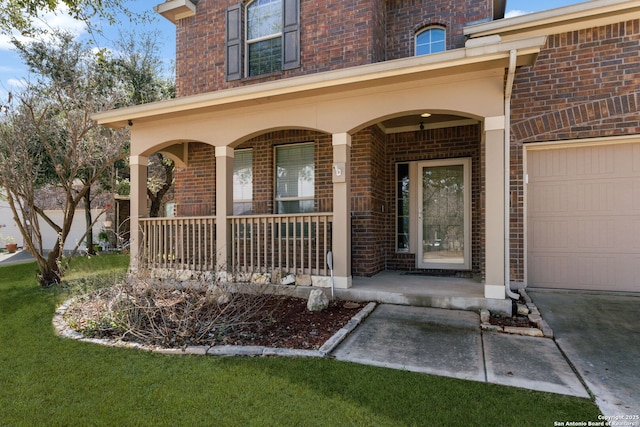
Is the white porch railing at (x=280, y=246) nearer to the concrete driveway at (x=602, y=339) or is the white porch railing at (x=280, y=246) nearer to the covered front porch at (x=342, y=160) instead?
the covered front porch at (x=342, y=160)

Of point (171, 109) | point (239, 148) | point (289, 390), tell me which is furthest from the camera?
point (239, 148)

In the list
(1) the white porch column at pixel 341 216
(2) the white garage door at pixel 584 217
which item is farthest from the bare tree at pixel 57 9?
(2) the white garage door at pixel 584 217

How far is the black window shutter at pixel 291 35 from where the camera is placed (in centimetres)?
739

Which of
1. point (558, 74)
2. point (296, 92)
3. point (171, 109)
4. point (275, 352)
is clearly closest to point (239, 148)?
point (171, 109)

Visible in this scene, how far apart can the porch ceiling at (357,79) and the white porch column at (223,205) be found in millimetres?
839

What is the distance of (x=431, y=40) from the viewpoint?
23.5 feet

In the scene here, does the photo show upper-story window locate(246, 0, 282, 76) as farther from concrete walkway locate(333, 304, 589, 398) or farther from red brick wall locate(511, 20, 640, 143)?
concrete walkway locate(333, 304, 589, 398)

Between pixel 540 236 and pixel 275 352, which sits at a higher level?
pixel 540 236

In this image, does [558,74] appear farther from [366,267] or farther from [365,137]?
[366,267]

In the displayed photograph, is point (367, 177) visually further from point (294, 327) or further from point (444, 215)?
point (294, 327)

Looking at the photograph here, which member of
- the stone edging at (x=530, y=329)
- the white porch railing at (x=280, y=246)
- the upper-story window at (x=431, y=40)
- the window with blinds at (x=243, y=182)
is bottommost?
the stone edging at (x=530, y=329)

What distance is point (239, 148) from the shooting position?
25.5 ft

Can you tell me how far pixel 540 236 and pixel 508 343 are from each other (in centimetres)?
267

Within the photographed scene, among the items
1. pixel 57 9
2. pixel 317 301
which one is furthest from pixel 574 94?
pixel 57 9
